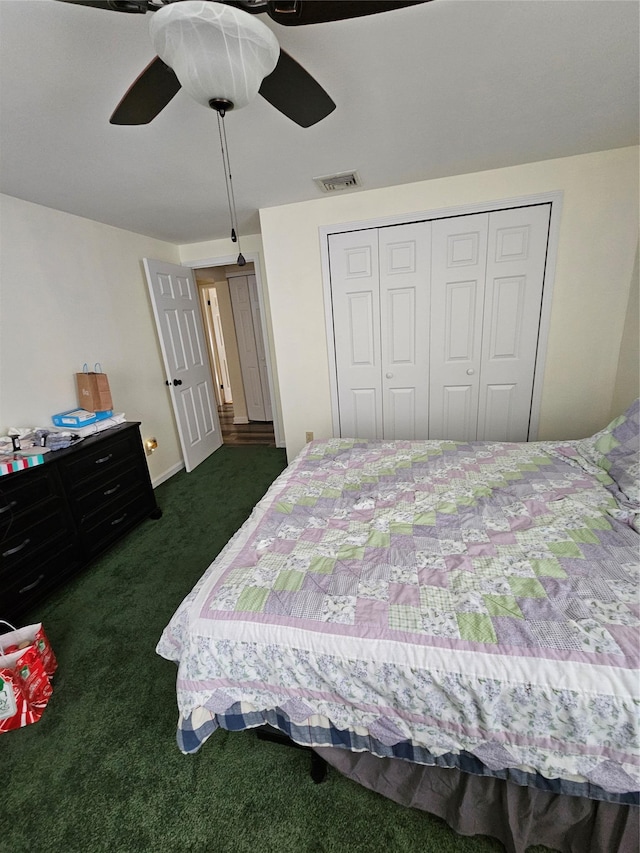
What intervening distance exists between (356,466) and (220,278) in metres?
4.16

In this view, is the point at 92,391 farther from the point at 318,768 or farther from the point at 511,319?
the point at 511,319

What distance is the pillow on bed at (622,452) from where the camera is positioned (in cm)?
147

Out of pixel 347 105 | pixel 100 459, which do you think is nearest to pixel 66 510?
pixel 100 459

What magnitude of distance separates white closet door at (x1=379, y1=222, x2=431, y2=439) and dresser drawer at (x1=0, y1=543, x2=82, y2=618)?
8.13 ft

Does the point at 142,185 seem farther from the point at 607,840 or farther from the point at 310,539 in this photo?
the point at 607,840

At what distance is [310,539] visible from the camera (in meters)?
1.41

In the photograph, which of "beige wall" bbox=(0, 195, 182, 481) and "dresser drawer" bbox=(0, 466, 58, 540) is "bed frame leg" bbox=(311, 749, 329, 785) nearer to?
"dresser drawer" bbox=(0, 466, 58, 540)

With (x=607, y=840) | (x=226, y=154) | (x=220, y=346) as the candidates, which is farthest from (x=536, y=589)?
(x=220, y=346)

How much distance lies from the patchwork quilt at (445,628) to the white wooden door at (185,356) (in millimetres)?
2493

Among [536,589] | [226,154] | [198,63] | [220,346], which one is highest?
[226,154]

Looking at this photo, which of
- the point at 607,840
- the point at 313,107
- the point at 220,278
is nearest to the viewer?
the point at 607,840

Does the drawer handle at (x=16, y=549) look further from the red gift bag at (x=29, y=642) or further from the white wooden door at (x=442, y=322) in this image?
the white wooden door at (x=442, y=322)

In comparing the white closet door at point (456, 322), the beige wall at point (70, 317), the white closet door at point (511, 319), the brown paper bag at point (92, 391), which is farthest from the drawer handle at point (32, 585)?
the white closet door at point (511, 319)

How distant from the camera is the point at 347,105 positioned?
1613 millimetres
